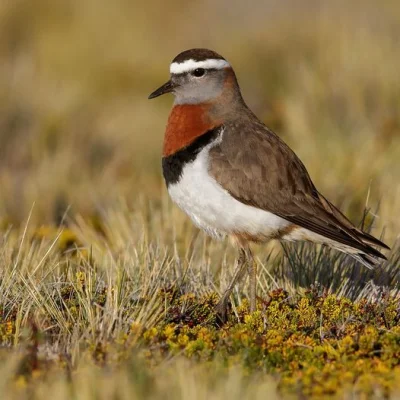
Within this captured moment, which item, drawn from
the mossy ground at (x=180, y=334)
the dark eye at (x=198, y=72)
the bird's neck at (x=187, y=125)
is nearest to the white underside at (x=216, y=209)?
the bird's neck at (x=187, y=125)

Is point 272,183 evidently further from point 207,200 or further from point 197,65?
point 197,65

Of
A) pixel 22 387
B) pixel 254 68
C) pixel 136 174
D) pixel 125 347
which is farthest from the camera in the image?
pixel 254 68

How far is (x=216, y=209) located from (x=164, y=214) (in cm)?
183

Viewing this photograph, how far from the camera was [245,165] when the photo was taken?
5.50 metres

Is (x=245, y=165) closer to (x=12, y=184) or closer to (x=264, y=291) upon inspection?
(x=264, y=291)

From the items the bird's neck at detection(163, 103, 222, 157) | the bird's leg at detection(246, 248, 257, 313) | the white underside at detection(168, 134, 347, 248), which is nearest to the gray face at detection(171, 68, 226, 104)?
the bird's neck at detection(163, 103, 222, 157)

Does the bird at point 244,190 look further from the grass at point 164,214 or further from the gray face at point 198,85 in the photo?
the grass at point 164,214

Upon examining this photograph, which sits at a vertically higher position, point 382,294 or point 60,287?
point 60,287

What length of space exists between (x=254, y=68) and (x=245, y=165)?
8.81 metres

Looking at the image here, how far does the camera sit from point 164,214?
7.13 meters

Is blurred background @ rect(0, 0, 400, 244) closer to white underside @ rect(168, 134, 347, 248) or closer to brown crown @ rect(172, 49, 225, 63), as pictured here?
brown crown @ rect(172, 49, 225, 63)

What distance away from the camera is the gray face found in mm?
6043

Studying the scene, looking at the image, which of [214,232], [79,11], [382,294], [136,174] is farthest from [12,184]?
[79,11]

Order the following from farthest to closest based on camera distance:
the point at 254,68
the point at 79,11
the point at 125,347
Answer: the point at 79,11 → the point at 254,68 → the point at 125,347
